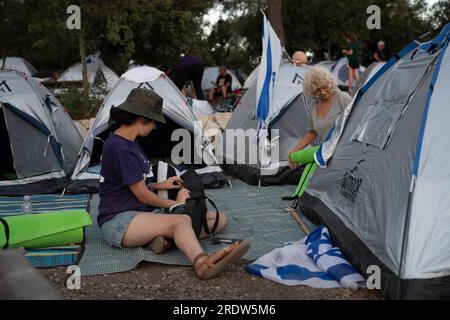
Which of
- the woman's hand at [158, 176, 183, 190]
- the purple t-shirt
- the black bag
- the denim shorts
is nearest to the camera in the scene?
the purple t-shirt

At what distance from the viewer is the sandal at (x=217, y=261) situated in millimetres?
3750

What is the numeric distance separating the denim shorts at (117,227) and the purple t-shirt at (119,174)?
0.04 m

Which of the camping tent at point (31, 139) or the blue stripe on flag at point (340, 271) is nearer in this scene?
the blue stripe on flag at point (340, 271)

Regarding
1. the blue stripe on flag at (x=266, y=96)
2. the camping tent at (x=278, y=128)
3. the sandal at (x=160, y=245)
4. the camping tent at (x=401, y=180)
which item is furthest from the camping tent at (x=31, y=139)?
the camping tent at (x=401, y=180)

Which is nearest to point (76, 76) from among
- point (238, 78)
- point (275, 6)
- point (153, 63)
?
point (153, 63)

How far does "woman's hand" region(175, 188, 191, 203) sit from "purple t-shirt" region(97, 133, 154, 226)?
24 cm

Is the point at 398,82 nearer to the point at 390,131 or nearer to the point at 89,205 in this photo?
the point at 390,131

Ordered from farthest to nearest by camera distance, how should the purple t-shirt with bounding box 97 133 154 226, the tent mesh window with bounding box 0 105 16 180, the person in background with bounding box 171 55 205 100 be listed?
the person in background with bounding box 171 55 205 100, the tent mesh window with bounding box 0 105 16 180, the purple t-shirt with bounding box 97 133 154 226

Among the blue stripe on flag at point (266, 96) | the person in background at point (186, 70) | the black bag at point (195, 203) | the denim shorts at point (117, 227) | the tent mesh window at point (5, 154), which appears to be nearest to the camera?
the denim shorts at point (117, 227)

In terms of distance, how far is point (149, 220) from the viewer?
13.9 feet

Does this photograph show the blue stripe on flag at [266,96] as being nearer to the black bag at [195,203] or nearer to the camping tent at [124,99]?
the camping tent at [124,99]

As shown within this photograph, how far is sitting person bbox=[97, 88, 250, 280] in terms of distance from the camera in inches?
164
